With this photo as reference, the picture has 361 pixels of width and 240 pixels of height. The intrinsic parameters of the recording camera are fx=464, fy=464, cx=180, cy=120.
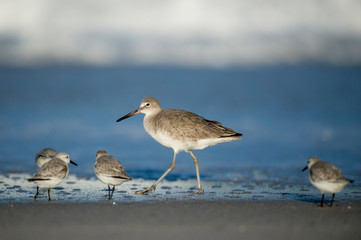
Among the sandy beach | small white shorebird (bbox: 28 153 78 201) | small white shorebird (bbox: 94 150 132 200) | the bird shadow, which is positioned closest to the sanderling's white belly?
the sandy beach

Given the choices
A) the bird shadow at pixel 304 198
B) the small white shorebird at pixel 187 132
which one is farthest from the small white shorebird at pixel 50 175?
the bird shadow at pixel 304 198

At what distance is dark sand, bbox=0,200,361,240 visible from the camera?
18.7ft

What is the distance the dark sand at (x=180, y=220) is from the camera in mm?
5707

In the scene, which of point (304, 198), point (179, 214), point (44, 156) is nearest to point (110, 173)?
point (179, 214)

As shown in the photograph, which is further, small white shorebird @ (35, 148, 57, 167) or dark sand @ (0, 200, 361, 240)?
small white shorebird @ (35, 148, 57, 167)

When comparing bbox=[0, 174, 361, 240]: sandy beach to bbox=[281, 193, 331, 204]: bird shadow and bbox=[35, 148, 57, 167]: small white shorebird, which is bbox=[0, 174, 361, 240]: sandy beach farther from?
bbox=[35, 148, 57, 167]: small white shorebird

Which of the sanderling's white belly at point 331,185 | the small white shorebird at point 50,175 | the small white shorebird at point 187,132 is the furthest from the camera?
the small white shorebird at point 187,132

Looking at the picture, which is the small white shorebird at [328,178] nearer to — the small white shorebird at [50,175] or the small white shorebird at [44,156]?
the small white shorebird at [50,175]

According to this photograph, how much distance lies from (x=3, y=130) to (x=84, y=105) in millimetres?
8667

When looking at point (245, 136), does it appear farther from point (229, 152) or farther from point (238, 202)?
point (238, 202)

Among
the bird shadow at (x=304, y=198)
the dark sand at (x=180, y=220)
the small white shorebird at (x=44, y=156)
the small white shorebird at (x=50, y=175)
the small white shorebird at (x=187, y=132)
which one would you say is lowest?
the dark sand at (x=180, y=220)

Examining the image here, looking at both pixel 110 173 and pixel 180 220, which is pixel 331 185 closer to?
pixel 180 220

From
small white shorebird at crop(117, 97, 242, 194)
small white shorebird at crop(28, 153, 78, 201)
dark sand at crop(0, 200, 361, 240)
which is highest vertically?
small white shorebird at crop(117, 97, 242, 194)

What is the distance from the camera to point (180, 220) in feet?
20.9
